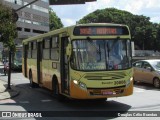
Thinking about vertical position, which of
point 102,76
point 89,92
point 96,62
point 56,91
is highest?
point 96,62

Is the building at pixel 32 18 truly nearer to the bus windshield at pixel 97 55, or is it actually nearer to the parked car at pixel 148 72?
the parked car at pixel 148 72

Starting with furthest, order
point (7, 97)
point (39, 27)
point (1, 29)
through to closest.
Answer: point (39, 27) < point (1, 29) < point (7, 97)

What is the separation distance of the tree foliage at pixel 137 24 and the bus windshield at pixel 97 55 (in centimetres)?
9513

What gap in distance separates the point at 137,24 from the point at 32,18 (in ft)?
96.6

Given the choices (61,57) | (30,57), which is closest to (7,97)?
(61,57)

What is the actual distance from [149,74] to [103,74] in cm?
876

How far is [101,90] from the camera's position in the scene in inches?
503

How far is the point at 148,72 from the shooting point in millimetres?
21156

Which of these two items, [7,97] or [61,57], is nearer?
[61,57]

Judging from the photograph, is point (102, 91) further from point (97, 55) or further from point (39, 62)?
point (39, 62)

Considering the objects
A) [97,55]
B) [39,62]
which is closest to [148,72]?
[39,62]

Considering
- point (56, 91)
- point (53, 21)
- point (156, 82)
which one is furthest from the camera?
point (53, 21)

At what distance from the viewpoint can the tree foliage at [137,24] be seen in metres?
108

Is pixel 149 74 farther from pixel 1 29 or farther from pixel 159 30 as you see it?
pixel 159 30
